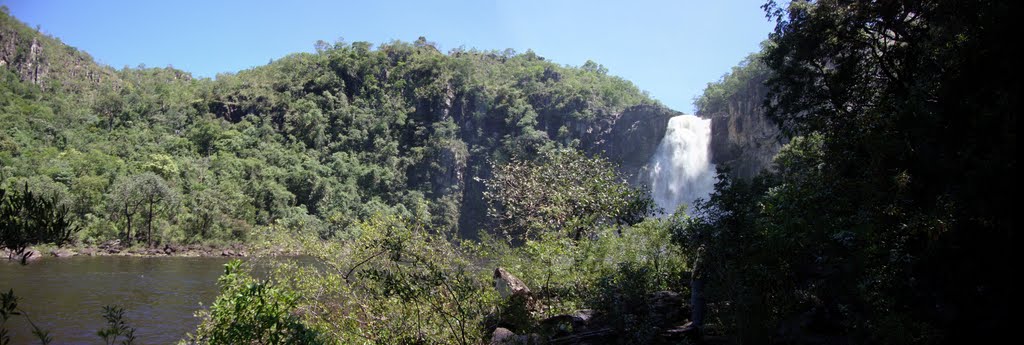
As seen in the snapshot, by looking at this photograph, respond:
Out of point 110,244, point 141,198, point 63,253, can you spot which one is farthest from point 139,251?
point 63,253

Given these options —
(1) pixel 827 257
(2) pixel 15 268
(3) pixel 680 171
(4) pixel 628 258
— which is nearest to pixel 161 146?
(2) pixel 15 268

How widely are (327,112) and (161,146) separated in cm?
2348

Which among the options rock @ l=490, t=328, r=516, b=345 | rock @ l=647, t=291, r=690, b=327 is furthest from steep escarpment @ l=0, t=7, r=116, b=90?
rock @ l=647, t=291, r=690, b=327

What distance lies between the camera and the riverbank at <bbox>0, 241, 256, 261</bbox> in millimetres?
35531

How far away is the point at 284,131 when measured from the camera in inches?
3046

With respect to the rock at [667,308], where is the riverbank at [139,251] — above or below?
below

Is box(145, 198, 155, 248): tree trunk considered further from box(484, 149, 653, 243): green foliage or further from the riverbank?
box(484, 149, 653, 243): green foliage

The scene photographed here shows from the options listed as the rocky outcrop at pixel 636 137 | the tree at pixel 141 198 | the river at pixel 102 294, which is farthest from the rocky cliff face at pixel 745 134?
the tree at pixel 141 198

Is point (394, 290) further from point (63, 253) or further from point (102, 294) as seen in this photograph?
point (63, 253)

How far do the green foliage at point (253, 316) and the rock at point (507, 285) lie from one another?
418cm

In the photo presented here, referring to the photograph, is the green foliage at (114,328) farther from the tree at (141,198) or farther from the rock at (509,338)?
the tree at (141,198)

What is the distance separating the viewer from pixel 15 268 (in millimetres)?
28641

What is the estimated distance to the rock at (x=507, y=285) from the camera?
35.9 feet

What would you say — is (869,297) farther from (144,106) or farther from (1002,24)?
(144,106)
